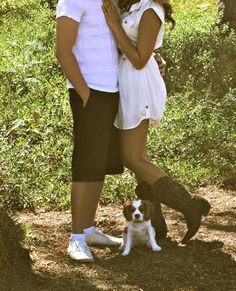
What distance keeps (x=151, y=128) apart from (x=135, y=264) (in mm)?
3561

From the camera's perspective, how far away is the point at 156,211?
247 inches

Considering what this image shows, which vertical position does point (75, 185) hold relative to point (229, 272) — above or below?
above

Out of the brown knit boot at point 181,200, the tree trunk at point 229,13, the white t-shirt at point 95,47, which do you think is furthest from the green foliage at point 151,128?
the white t-shirt at point 95,47

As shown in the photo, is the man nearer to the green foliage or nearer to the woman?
the woman

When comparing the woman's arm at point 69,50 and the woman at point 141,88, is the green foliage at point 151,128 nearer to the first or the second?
the woman at point 141,88

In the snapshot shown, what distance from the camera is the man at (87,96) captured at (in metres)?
5.66

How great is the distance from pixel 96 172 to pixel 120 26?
0.99 meters

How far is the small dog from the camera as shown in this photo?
19.8 feet

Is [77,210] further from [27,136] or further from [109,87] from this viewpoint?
[27,136]

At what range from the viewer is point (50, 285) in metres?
5.54

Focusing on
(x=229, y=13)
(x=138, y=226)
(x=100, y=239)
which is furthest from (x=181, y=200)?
(x=229, y=13)

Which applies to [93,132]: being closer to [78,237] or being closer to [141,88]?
[141,88]

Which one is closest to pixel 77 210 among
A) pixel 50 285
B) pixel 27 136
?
pixel 50 285

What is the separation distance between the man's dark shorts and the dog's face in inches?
11.2
